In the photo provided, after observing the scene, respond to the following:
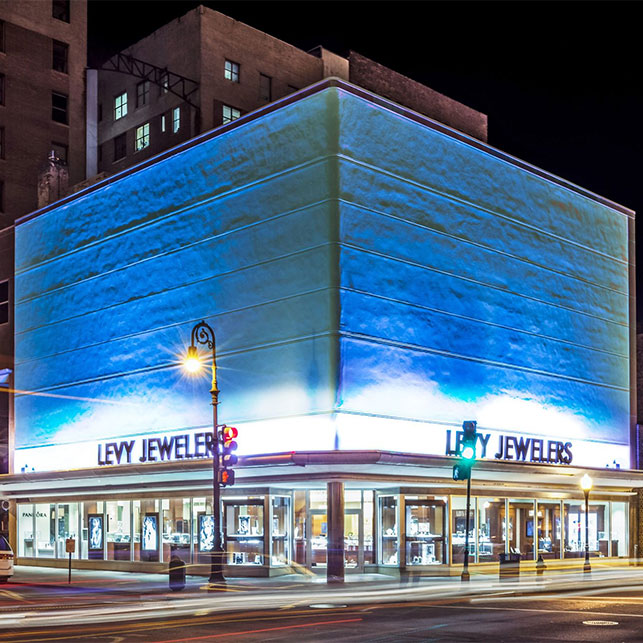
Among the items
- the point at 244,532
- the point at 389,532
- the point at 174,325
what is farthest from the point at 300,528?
the point at 174,325

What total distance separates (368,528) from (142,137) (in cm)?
3675

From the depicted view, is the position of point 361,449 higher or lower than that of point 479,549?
higher

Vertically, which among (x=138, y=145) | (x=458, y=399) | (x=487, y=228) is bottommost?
(x=458, y=399)

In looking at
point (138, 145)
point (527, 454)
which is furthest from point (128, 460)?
point (138, 145)

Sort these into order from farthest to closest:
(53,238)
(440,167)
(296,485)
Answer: (53,238) → (440,167) → (296,485)

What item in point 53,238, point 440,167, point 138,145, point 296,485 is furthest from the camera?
point 138,145

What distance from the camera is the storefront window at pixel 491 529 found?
41125 mm

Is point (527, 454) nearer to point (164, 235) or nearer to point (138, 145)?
point (164, 235)

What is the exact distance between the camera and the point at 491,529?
41750 millimetres

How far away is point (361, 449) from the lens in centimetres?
3394

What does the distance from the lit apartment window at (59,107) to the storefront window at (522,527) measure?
139 ft

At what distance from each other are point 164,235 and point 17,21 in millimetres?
32180

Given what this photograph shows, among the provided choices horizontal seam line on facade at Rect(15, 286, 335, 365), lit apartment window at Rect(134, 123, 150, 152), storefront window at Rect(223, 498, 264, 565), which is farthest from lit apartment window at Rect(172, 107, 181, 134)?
storefront window at Rect(223, 498, 264, 565)

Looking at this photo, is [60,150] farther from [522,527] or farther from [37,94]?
[522,527]
